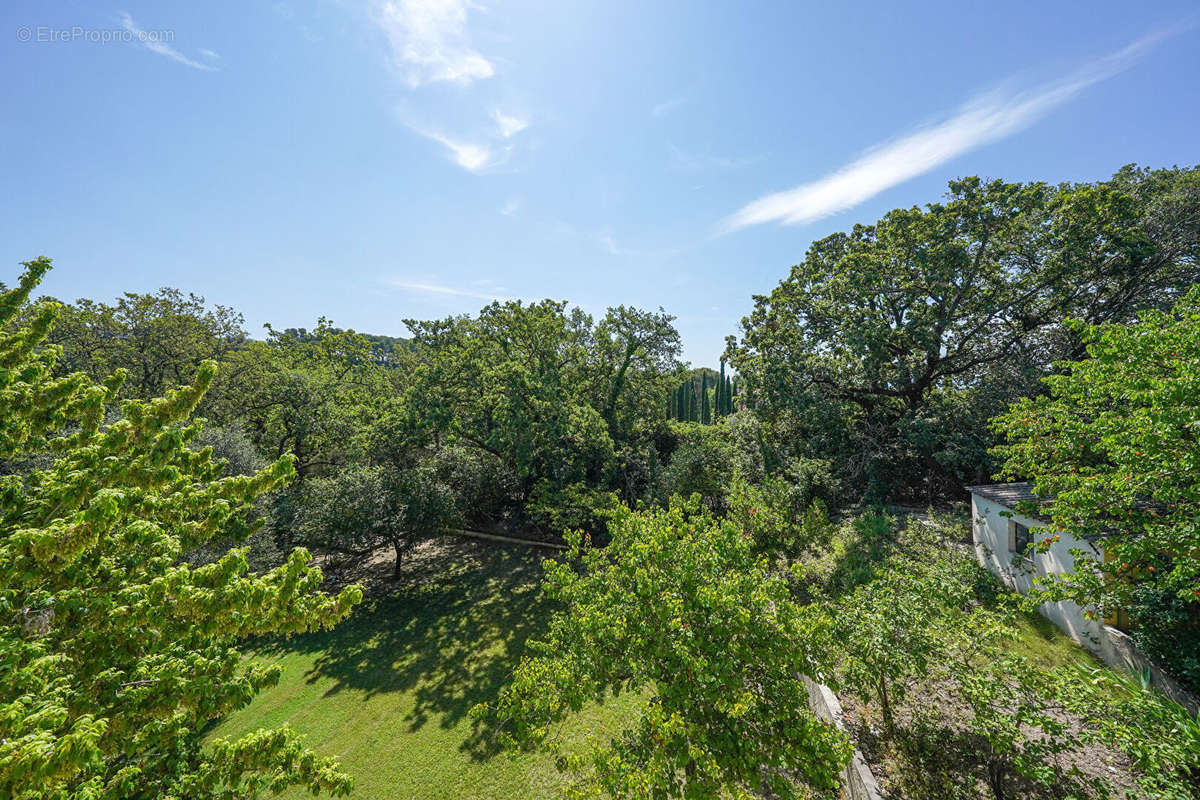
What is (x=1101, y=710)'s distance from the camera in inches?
147

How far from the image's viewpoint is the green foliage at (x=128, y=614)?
9.68ft

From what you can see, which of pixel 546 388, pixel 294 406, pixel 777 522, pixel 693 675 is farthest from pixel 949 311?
pixel 294 406

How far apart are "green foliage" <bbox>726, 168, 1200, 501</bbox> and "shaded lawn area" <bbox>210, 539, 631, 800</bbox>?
11795mm

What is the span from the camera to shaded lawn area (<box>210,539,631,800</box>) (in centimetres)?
632

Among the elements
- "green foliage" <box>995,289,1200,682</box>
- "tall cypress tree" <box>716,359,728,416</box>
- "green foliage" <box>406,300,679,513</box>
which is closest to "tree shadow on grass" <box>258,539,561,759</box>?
"green foliage" <box>406,300,679,513</box>

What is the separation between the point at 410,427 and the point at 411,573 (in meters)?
5.40

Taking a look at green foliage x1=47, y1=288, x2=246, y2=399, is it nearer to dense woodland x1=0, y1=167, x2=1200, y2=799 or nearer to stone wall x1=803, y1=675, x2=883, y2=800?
dense woodland x1=0, y1=167, x2=1200, y2=799

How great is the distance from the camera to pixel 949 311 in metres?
13.2

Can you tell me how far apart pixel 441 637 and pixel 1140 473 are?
1341 cm

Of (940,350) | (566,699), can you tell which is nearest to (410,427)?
(566,699)

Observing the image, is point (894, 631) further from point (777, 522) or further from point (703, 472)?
point (703, 472)

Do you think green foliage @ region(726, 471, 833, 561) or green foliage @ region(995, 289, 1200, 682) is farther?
green foliage @ region(726, 471, 833, 561)

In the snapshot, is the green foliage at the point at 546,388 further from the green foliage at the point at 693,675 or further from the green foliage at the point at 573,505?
the green foliage at the point at 693,675

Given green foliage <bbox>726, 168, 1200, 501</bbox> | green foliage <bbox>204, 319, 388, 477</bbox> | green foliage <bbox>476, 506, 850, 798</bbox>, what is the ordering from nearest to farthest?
green foliage <bbox>476, 506, 850, 798</bbox>, green foliage <bbox>726, 168, 1200, 501</bbox>, green foliage <bbox>204, 319, 388, 477</bbox>
